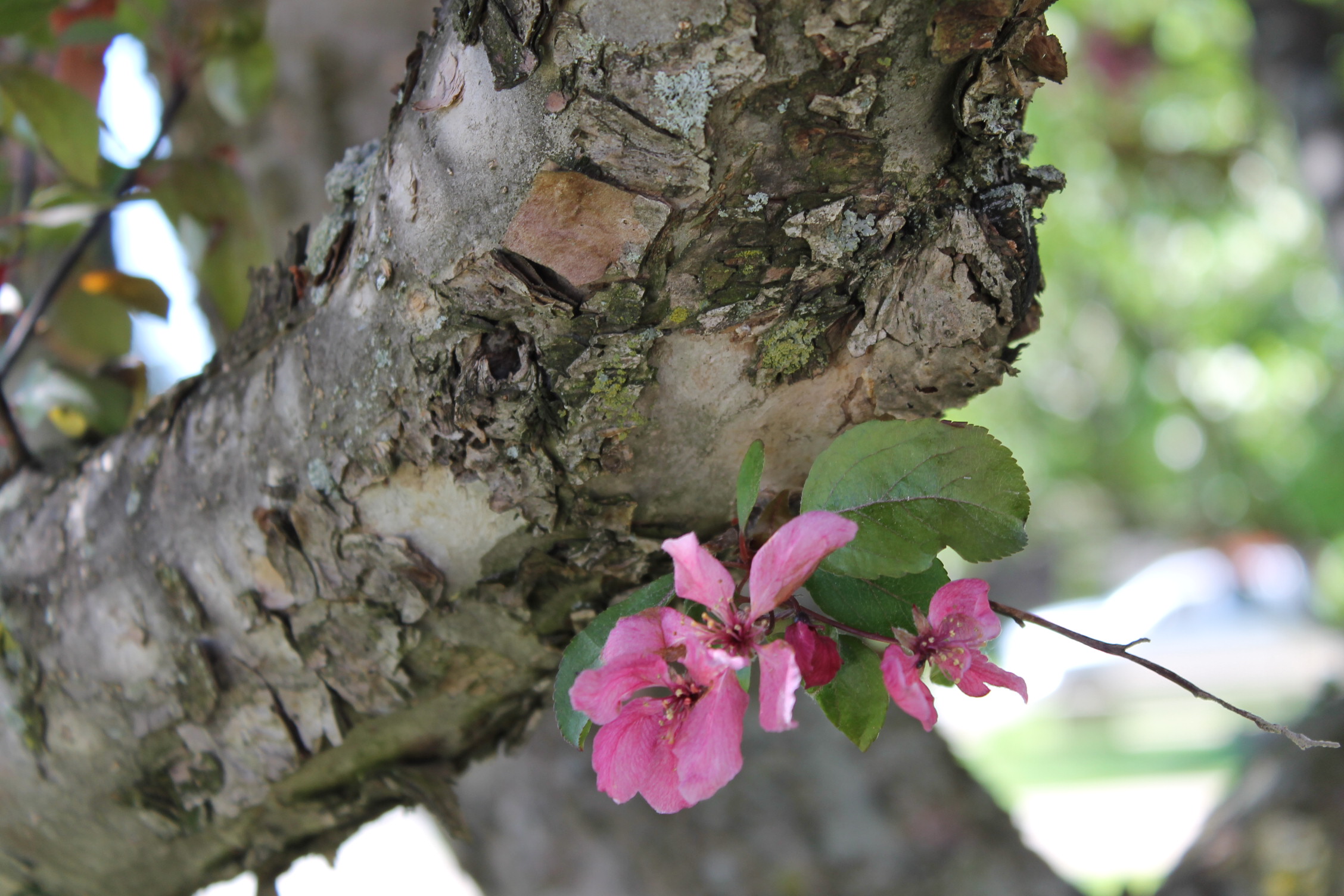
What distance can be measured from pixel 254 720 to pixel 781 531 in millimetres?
555

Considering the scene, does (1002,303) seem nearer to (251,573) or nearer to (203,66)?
(251,573)

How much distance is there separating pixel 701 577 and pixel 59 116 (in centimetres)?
93

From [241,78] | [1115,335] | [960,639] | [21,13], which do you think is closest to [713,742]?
[960,639]

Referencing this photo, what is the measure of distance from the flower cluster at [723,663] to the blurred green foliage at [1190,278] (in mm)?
3011

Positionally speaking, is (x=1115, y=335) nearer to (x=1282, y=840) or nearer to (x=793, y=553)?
(x=1282, y=840)

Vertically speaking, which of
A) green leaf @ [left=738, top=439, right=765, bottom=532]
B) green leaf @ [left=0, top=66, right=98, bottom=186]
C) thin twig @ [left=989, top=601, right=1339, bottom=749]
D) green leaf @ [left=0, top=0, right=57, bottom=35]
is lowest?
thin twig @ [left=989, top=601, right=1339, bottom=749]

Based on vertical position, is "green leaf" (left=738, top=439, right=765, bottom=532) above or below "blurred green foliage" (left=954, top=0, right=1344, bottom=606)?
below

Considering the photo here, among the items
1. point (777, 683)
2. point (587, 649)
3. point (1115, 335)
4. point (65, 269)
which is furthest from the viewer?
point (1115, 335)

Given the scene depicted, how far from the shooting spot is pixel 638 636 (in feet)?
1.50

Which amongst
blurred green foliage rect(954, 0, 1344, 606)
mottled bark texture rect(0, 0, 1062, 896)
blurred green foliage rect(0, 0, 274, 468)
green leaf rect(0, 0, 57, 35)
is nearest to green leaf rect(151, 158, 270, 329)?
blurred green foliage rect(0, 0, 274, 468)

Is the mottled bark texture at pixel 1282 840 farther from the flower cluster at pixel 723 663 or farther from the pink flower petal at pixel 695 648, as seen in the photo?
the pink flower petal at pixel 695 648

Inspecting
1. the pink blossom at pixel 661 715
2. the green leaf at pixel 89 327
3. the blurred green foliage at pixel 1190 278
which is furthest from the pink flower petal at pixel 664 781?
the blurred green foliage at pixel 1190 278

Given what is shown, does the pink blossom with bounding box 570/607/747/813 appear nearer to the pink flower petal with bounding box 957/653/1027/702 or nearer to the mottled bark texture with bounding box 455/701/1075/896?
the pink flower petal with bounding box 957/653/1027/702

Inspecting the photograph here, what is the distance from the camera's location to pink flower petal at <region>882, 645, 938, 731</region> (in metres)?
0.44
